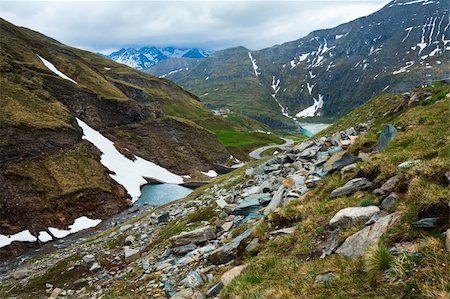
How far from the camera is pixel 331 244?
37.3ft

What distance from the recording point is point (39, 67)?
98625 mm

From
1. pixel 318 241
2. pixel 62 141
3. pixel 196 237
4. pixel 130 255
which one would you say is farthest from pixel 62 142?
pixel 318 241

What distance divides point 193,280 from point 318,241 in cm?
607

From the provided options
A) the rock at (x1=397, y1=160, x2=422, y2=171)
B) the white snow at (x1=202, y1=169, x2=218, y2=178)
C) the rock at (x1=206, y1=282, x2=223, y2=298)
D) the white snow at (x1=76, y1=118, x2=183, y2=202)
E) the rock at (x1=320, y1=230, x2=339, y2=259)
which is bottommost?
the white snow at (x1=202, y1=169, x2=218, y2=178)

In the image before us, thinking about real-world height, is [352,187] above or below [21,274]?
above

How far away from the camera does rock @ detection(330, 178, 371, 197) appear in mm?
14289

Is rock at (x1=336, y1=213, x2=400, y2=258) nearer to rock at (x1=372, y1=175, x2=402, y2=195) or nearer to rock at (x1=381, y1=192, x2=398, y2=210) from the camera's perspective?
rock at (x1=381, y1=192, x2=398, y2=210)

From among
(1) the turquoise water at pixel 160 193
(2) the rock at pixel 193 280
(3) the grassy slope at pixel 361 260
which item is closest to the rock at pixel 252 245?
(3) the grassy slope at pixel 361 260

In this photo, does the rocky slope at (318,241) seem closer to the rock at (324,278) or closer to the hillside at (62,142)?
the rock at (324,278)

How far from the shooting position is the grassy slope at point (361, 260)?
300 inches

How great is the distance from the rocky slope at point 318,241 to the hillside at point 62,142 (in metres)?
32.7

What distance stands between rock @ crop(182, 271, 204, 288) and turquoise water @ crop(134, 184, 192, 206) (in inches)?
2151

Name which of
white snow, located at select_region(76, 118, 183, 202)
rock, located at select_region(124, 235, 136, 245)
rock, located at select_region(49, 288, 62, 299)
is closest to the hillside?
white snow, located at select_region(76, 118, 183, 202)

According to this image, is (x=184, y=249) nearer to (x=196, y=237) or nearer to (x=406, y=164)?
(x=196, y=237)
